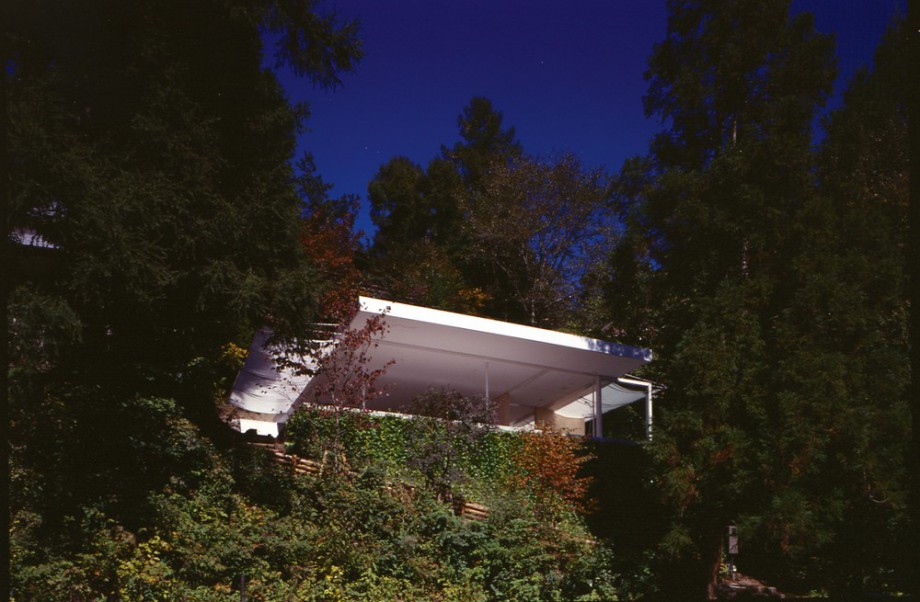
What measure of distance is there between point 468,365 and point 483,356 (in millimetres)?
874

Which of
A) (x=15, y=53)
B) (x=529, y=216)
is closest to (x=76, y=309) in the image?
(x=15, y=53)

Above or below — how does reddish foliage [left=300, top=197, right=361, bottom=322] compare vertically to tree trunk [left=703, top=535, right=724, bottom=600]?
above

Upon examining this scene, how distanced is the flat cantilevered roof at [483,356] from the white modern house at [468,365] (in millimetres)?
20

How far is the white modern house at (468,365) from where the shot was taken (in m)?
15.2

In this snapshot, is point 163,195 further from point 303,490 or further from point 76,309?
point 303,490

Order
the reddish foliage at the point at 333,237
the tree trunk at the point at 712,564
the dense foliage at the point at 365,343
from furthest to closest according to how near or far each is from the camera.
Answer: the reddish foliage at the point at 333,237 < the tree trunk at the point at 712,564 < the dense foliage at the point at 365,343

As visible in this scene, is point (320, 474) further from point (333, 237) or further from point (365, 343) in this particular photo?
point (333, 237)

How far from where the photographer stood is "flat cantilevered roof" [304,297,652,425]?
1510 centimetres

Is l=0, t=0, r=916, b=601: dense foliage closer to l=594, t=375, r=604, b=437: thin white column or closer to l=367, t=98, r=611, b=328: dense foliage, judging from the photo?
l=594, t=375, r=604, b=437: thin white column

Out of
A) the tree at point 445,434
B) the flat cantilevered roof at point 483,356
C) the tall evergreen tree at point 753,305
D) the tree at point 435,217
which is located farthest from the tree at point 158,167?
the tree at point 435,217

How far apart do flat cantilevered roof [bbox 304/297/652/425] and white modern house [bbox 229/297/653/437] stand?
2cm

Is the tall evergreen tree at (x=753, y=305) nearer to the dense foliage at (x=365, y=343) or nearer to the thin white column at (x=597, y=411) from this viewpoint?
the dense foliage at (x=365, y=343)

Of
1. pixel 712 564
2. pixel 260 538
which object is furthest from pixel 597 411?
pixel 260 538

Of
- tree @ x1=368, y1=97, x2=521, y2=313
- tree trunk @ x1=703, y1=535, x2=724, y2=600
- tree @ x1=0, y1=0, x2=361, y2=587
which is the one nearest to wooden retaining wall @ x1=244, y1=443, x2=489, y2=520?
tree @ x1=0, y1=0, x2=361, y2=587
